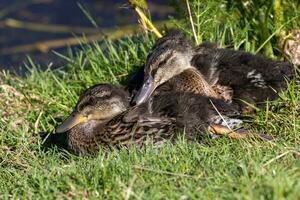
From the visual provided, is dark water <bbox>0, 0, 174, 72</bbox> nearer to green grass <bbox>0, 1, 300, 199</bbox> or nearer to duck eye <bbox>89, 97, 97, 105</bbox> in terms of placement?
green grass <bbox>0, 1, 300, 199</bbox>

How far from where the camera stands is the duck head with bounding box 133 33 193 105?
268 inches

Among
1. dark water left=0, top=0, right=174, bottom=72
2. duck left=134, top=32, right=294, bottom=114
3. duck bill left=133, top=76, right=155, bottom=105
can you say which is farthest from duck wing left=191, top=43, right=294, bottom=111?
dark water left=0, top=0, right=174, bottom=72

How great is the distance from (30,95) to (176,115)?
70.4 inches

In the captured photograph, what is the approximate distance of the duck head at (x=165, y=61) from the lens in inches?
268

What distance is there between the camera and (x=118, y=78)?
25.0ft

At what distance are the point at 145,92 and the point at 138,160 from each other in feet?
4.53

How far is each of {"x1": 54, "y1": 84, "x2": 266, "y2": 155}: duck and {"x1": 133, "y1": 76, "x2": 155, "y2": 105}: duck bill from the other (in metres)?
0.06

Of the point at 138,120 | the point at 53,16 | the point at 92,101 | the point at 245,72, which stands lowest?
the point at 53,16

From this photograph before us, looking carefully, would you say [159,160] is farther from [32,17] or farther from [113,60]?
[32,17]

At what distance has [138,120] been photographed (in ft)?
20.7

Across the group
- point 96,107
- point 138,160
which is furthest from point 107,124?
point 138,160

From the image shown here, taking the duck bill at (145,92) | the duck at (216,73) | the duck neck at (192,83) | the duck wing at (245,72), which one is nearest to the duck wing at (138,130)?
the duck bill at (145,92)

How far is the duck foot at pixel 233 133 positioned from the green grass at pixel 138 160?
87 mm

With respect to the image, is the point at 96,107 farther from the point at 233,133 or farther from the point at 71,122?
the point at 233,133
